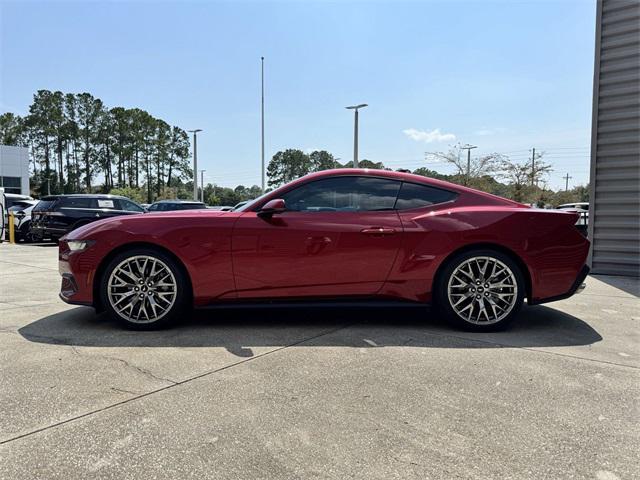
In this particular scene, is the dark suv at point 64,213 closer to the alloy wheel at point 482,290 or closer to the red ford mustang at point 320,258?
the red ford mustang at point 320,258

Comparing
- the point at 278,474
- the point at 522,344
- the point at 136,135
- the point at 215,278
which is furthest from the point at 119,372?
the point at 136,135

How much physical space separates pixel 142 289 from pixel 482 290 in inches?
112

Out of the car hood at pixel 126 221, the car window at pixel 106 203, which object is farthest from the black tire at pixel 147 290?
the car window at pixel 106 203

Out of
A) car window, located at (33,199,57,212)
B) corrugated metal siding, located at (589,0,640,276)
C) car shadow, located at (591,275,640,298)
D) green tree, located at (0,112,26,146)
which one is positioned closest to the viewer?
car shadow, located at (591,275,640,298)

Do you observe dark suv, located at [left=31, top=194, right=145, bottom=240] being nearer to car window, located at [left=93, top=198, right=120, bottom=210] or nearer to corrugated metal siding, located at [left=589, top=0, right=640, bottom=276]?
car window, located at [left=93, top=198, right=120, bottom=210]

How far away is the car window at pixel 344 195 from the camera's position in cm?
384

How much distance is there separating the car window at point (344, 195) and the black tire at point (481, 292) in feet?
2.59

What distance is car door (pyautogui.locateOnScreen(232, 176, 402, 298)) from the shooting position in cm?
370

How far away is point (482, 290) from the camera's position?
3770 millimetres

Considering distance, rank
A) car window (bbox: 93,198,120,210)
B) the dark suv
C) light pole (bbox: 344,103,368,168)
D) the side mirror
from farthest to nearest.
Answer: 1. light pole (bbox: 344,103,368,168)
2. car window (bbox: 93,198,120,210)
3. the dark suv
4. the side mirror

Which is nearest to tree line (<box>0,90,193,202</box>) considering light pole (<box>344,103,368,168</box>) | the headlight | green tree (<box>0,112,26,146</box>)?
green tree (<box>0,112,26,146</box>)

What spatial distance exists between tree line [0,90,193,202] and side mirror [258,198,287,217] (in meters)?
66.8

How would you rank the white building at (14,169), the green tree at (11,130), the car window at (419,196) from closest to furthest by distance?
the car window at (419,196) < the white building at (14,169) < the green tree at (11,130)

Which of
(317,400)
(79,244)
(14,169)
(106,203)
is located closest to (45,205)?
(106,203)
